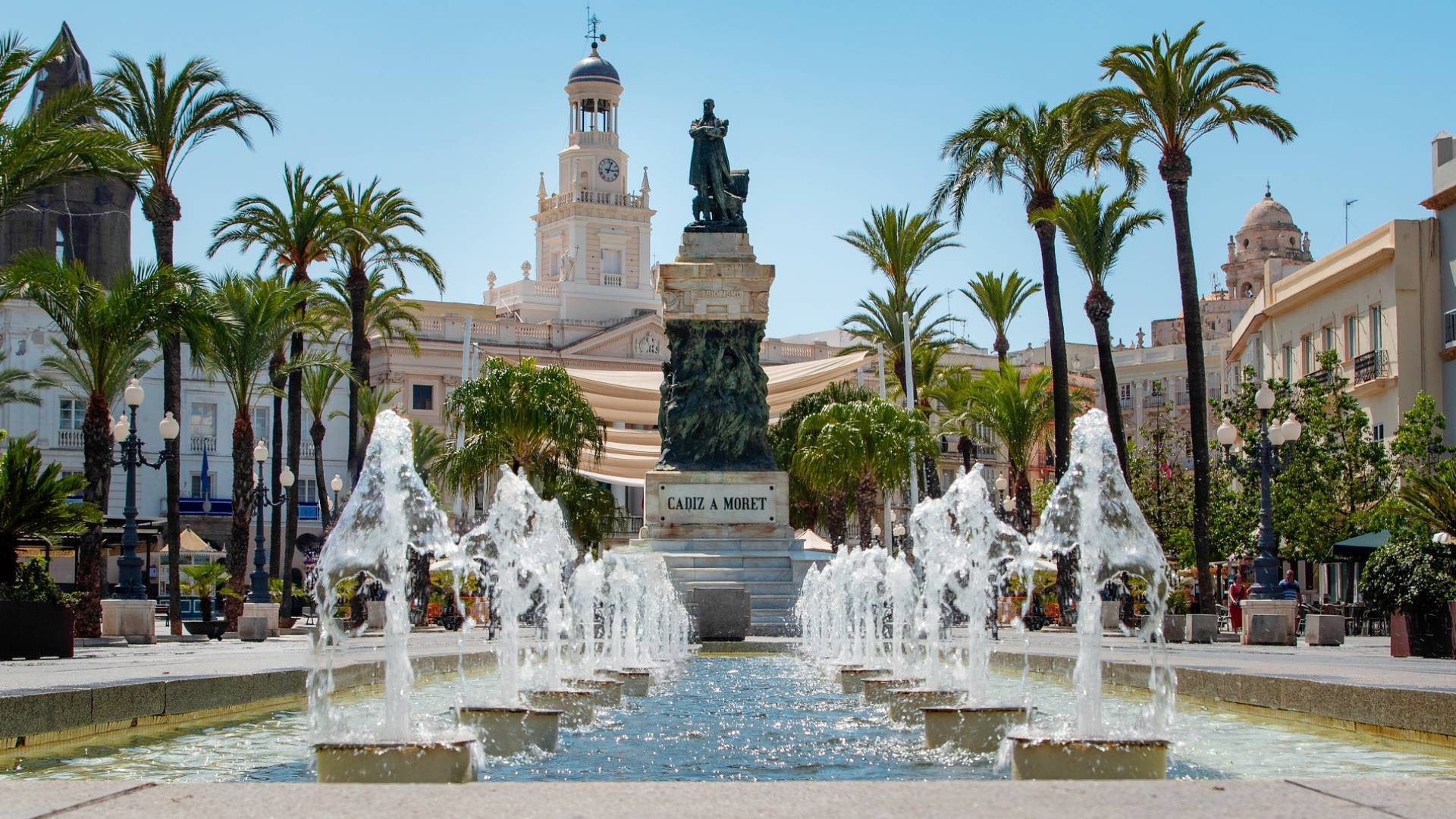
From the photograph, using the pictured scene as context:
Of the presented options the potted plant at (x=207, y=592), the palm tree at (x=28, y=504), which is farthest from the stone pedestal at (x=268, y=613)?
the palm tree at (x=28, y=504)

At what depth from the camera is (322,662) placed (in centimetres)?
1330

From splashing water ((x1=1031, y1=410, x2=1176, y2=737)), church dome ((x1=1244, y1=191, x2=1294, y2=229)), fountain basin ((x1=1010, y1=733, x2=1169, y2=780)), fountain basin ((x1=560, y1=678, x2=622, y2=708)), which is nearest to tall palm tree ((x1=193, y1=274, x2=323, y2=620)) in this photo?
fountain basin ((x1=560, y1=678, x2=622, y2=708))

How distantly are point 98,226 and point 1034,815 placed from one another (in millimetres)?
57936

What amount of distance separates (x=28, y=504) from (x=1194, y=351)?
677 inches

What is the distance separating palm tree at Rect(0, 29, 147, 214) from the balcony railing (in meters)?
28.5

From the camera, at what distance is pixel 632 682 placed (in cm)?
1418

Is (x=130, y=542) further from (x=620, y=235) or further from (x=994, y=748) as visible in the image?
(x=620, y=235)

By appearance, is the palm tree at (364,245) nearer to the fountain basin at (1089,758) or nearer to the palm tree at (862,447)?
the palm tree at (862,447)

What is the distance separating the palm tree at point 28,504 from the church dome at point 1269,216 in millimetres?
98722

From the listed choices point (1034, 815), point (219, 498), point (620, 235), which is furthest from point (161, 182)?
point (620, 235)

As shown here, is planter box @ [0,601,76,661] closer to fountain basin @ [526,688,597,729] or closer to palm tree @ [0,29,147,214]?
palm tree @ [0,29,147,214]

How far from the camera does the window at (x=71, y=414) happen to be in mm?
62438

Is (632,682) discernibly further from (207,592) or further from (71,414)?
(71,414)

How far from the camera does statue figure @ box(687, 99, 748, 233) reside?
31.7m
